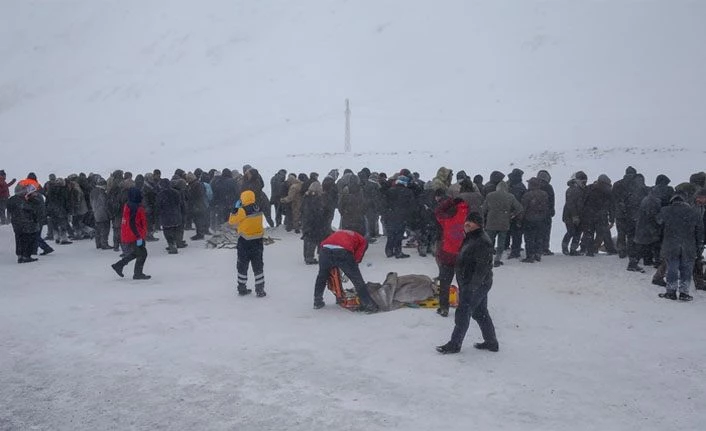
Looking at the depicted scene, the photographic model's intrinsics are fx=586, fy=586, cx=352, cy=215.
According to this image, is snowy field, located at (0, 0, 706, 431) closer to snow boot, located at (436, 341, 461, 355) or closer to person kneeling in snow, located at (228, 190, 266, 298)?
snow boot, located at (436, 341, 461, 355)

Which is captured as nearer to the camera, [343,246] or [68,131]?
[343,246]

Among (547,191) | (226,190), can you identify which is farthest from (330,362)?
(226,190)

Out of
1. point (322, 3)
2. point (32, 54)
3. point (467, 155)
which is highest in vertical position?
point (322, 3)

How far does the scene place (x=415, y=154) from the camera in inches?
1389

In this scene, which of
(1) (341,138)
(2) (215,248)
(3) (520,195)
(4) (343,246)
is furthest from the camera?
(1) (341,138)

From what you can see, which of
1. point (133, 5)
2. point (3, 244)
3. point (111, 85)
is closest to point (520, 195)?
point (3, 244)

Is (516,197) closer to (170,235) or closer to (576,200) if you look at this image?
(576,200)

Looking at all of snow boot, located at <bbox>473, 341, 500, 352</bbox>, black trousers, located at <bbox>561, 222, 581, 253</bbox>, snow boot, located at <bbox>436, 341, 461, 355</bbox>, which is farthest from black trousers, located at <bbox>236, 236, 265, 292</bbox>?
black trousers, located at <bbox>561, 222, 581, 253</bbox>

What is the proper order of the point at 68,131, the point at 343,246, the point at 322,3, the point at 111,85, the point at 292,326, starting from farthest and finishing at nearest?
1. the point at 322,3
2. the point at 111,85
3. the point at 68,131
4. the point at 343,246
5. the point at 292,326

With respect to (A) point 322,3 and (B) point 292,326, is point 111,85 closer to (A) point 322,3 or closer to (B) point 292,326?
(A) point 322,3

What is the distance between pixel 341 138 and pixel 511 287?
3799 centimetres

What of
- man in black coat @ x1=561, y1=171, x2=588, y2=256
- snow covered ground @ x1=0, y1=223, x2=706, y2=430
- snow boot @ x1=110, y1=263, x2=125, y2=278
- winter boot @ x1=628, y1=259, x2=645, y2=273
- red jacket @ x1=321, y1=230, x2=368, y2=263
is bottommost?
snow covered ground @ x1=0, y1=223, x2=706, y2=430

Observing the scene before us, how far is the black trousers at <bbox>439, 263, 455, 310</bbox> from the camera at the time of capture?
789 cm

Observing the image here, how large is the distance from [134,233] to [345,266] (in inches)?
167
